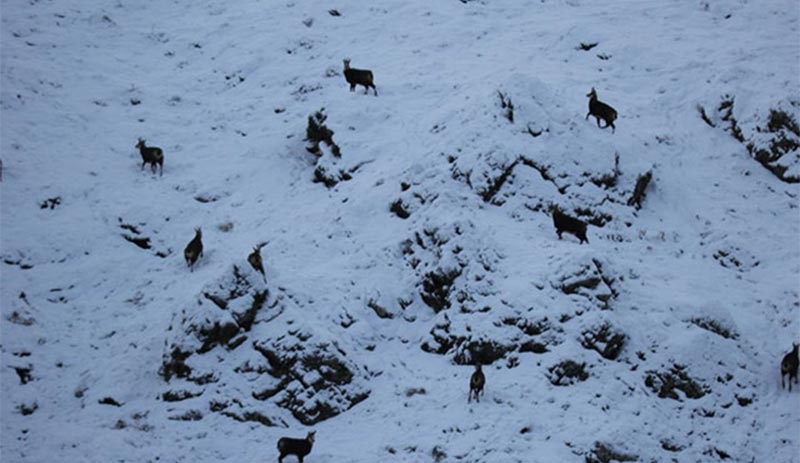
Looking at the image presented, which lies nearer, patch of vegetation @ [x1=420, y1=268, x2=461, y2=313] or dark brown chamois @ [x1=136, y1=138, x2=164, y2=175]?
patch of vegetation @ [x1=420, y1=268, x2=461, y2=313]

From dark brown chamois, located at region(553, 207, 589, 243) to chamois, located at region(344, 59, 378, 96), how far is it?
9398mm

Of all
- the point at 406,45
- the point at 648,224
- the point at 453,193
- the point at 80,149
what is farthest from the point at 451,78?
the point at 80,149

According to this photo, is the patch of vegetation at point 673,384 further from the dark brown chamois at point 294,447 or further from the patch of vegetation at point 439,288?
the dark brown chamois at point 294,447

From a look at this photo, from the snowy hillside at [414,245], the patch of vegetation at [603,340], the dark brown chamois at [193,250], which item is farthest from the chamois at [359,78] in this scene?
the patch of vegetation at [603,340]

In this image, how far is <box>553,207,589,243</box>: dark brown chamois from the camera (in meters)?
19.2

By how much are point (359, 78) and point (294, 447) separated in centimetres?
1468

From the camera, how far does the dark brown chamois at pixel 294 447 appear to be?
14914mm

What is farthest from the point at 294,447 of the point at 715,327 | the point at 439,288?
the point at 715,327

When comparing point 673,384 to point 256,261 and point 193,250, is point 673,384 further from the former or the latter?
point 193,250

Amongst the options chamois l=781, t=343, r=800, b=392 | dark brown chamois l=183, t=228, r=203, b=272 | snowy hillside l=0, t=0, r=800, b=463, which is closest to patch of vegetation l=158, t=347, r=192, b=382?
snowy hillside l=0, t=0, r=800, b=463

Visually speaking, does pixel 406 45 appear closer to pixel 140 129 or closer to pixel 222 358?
pixel 140 129

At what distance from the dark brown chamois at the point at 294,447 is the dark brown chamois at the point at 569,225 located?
28.2 feet

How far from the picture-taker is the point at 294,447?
1498 cm

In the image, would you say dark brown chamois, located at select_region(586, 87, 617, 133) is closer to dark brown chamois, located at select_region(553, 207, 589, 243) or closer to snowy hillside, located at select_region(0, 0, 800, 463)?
snowy hillside, located at select_region(0, 0, 800, 463)
